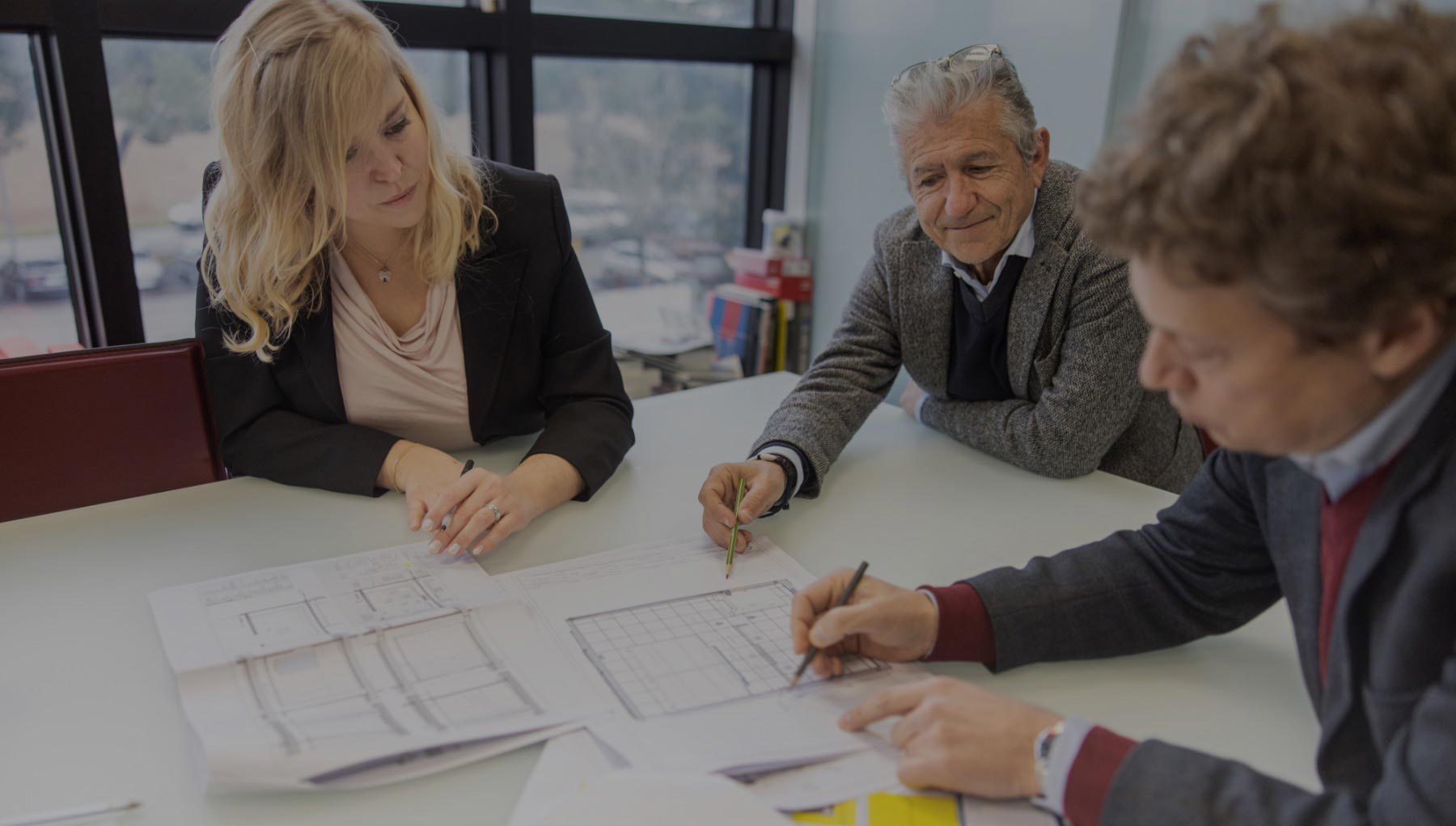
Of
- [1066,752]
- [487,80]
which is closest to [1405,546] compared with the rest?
[1066,752]

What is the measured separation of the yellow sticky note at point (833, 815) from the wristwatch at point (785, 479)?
1.89ft

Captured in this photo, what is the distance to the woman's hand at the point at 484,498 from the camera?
122 cm

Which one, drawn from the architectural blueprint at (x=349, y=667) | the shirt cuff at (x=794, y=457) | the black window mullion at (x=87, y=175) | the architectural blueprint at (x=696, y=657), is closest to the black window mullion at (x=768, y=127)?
the black window mullion at (x=87, y=175)

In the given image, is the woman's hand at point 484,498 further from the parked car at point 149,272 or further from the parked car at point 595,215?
the parked car at point 595,215

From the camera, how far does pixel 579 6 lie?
9.71 ft

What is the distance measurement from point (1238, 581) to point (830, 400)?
70 cm

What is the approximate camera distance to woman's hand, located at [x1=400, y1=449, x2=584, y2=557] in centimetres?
122

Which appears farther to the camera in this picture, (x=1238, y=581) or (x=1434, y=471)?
(x=1238, y=581)

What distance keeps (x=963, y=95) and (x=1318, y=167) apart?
3.05 feet

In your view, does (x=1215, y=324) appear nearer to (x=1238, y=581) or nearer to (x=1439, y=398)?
(x=1439, y=398)

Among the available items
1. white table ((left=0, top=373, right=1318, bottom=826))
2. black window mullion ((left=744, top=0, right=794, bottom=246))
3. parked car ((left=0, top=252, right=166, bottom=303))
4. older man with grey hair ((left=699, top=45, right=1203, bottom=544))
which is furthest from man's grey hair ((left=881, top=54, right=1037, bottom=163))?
black window mullion ((left=744, top=0, right=794, bottom=246))

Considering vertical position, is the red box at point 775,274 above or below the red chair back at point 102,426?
below

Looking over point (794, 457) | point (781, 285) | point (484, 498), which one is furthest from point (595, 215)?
point (484, 498)

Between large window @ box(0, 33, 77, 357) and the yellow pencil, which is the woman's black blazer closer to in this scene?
the yellow pencil
